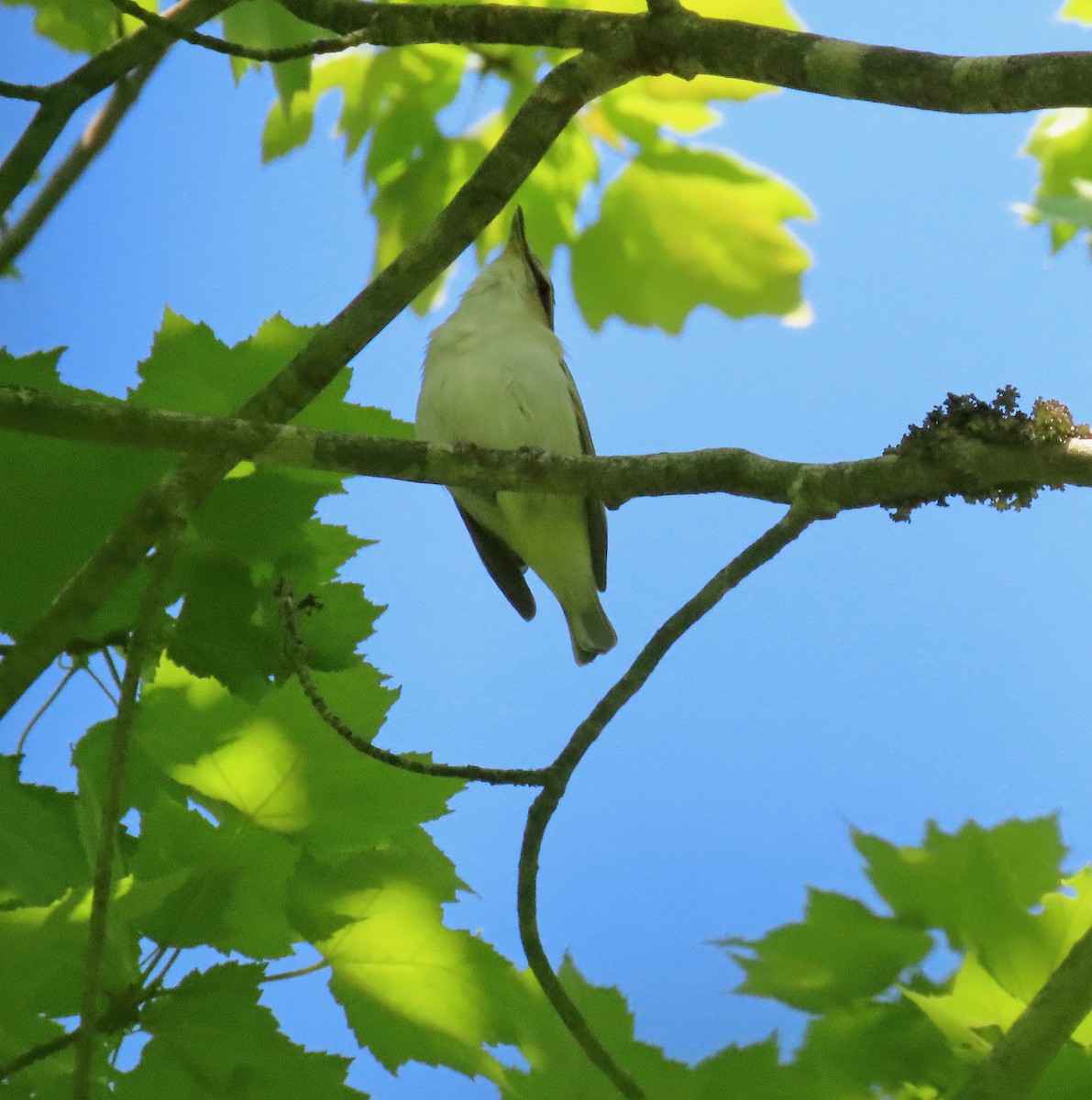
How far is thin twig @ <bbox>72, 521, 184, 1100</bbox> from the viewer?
3.83 ft

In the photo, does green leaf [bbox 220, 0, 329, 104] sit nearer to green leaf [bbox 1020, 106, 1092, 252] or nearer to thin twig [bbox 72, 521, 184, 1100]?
thin twig [bbox 72, 521, 184, 1100]

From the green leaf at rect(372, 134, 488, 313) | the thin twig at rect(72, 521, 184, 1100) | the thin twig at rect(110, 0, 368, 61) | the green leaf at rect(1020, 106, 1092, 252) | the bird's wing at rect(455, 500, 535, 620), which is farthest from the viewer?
the bird's wing at rect(455, 500, 535, 620)

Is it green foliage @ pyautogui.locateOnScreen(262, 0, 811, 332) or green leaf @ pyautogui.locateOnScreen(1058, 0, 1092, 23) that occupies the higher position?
green leaf @ pyautogui.locateOnScreen(1058, 0, 1092, 23)

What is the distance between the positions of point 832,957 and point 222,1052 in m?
0.87

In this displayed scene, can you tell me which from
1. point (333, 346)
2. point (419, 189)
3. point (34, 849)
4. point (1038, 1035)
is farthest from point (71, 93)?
point (1038, 1035)

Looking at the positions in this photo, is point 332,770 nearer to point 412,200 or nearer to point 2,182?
point 2,182

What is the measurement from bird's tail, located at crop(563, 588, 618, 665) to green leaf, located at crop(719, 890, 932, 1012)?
2.38 m

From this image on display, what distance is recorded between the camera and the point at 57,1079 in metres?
1.24

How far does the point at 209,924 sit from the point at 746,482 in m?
0.96

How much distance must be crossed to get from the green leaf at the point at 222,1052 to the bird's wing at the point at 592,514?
284cm

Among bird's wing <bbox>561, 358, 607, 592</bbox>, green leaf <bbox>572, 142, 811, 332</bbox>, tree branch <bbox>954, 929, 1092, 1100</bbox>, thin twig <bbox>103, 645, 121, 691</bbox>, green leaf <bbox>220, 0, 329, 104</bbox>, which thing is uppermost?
green leaf <bbox>220, 0, 329, 104</bbox>

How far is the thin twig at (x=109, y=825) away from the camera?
1168mm

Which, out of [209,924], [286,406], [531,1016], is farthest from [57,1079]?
[286,406]

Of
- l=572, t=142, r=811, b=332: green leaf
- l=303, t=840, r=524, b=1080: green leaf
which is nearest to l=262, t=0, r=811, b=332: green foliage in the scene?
l=572, t=142, r=811, b=332: green leaf
